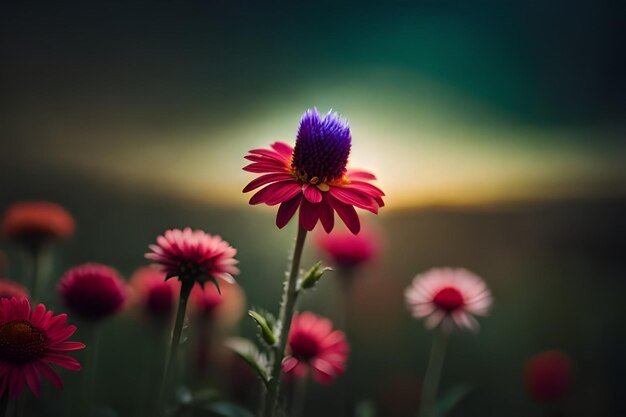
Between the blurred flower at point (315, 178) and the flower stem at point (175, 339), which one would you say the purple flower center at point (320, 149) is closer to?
the blurred flower at point (315, 178)

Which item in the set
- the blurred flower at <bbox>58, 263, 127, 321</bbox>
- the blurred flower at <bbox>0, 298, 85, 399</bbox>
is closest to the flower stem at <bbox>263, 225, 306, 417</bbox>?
the blurred flower at <bbox>0, 298, 85, 399</bbox>

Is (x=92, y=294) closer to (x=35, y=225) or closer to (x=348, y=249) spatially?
(x=35, y=225)

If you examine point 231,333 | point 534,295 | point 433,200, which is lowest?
point 231,333

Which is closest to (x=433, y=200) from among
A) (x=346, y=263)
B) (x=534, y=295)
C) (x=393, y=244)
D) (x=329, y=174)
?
(x=393, y=244)

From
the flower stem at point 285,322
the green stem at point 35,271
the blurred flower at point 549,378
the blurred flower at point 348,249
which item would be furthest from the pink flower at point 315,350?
the blurred flower at point 549,378

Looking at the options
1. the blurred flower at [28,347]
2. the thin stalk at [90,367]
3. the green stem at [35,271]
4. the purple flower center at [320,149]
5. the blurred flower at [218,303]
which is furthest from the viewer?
the blurred flower at [218,303]

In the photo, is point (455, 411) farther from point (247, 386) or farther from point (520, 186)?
point (520, 186)
